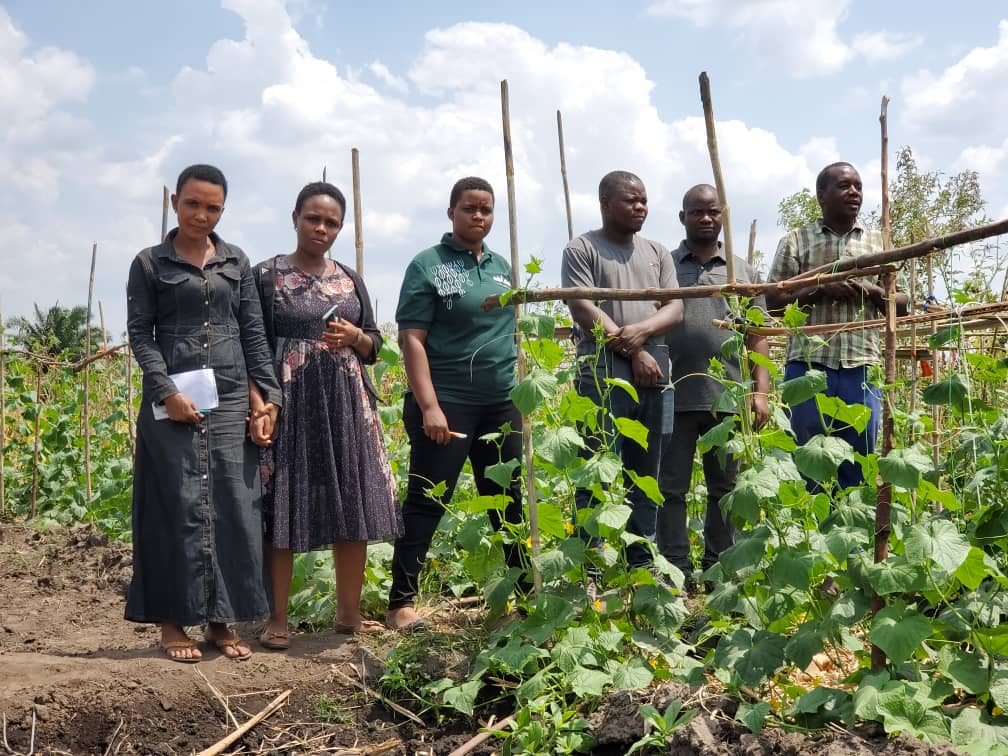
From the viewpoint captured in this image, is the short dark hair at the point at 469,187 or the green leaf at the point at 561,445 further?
the short dark hair at the point at 469,187

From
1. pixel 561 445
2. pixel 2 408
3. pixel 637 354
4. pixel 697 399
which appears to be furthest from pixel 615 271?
pixel 2 408

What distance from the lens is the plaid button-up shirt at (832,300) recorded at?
3.94 meters

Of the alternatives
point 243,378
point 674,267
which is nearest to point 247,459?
point 243,378

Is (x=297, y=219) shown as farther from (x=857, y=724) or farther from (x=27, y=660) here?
(x=857, y=724)

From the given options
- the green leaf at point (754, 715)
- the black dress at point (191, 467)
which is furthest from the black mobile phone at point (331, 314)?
the green leaf at point (754, 715)

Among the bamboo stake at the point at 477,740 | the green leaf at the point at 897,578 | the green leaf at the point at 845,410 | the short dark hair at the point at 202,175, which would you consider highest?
the short dark hair at the point at 202,175

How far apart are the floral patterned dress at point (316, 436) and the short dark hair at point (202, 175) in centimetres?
39

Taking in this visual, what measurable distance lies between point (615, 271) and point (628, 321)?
22 centimetres

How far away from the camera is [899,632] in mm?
2225

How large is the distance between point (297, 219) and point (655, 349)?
151 cm

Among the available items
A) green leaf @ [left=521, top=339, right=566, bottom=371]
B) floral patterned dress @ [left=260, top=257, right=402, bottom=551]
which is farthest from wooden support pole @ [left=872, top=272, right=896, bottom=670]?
floral patterned dress @ [left=260, top=257, right=402, bottom=551]

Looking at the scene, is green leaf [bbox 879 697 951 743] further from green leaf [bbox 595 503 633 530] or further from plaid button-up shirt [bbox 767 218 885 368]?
plaid button-up shirt [bbox 767 218 885 368]

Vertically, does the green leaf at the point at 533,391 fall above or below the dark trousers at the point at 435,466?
above

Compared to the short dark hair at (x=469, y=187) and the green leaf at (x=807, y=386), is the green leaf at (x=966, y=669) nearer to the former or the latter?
the green leaf at (x=807, y=386)
